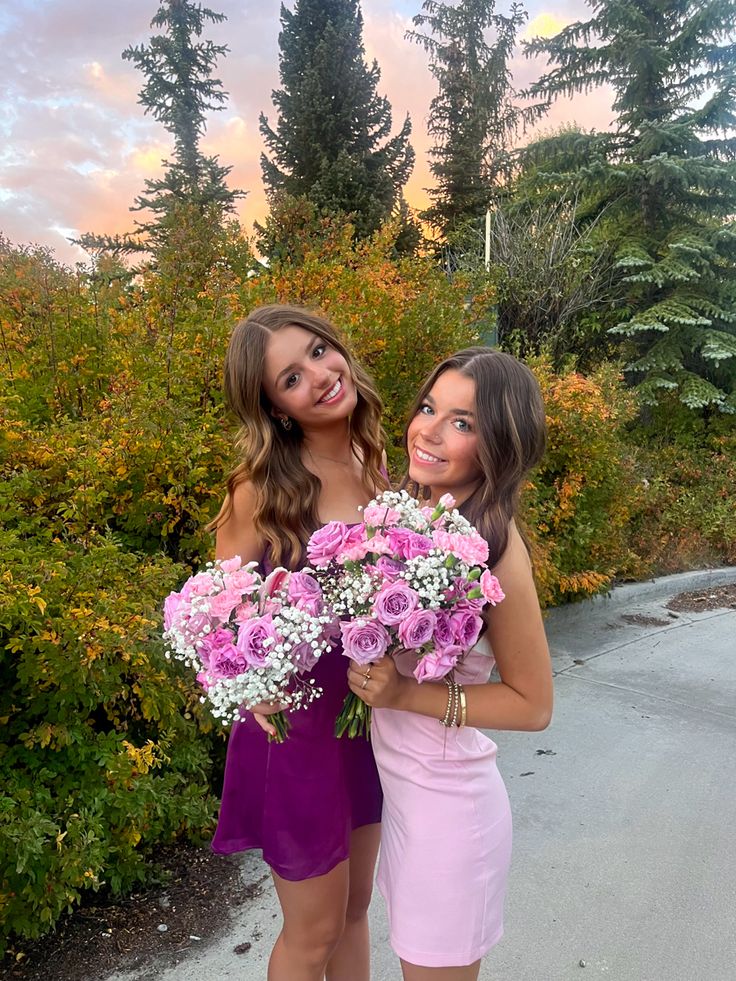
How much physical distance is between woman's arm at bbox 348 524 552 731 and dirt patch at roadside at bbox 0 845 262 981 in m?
1.60

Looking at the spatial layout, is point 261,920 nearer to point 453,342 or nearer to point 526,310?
point 453,342

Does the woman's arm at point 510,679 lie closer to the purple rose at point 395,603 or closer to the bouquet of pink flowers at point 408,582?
the bouquet of pink flowers at point 408,582

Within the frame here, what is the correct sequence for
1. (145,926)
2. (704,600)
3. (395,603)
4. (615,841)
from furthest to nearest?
1. (704,600)
2. (615,841)
3. (145,926)
4. (395,603)

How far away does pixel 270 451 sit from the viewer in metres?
1.81

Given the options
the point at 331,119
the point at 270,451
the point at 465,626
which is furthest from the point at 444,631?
the point at 331,119

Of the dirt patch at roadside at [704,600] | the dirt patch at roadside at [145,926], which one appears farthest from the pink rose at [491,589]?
the dirt patch at roadside at [704,600]

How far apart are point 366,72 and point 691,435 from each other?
44.8ft

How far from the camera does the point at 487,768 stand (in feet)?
4.72

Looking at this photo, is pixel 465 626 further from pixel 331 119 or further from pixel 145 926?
pixel 331 119

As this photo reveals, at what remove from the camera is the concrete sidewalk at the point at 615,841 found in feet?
7.55

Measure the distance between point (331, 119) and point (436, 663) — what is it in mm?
19156

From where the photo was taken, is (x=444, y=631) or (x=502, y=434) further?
(x=502, y=434)

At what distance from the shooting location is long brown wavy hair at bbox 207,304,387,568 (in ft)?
5.50

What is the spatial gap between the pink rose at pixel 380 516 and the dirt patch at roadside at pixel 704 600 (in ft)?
18.7
